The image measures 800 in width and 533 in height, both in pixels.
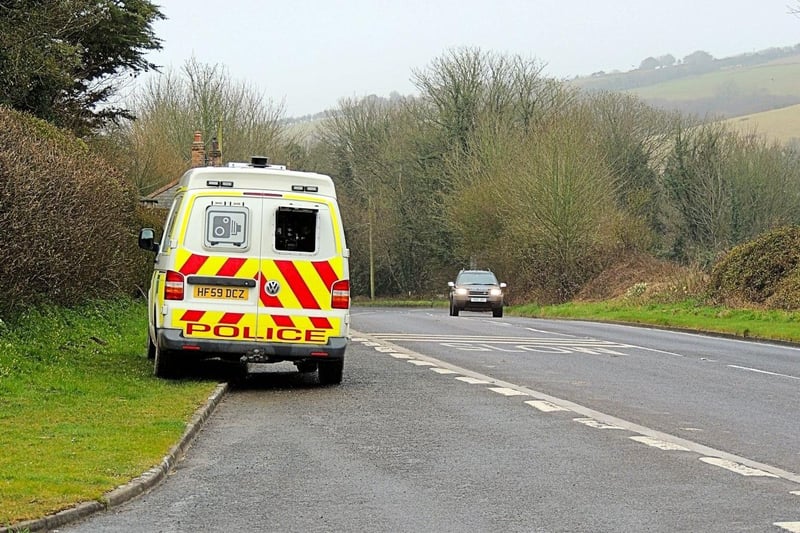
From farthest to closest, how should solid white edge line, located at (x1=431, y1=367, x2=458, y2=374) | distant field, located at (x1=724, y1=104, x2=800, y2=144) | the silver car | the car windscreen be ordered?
distant field, located at (x1=724, y1=104, x2=800, y2=144) → the car windscreen → the silver car → solid white edge line, located at (x1=431, y1=367, x2=458, y2=374)

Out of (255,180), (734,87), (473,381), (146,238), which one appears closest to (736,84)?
(734,87)

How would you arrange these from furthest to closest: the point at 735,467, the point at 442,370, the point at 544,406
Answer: the point at 442,370 < the point at 544,406 < the point at 735,467

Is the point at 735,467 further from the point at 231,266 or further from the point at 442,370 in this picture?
the point at 442,370

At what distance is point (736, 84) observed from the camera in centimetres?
10338

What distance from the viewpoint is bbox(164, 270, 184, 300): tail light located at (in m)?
13.6

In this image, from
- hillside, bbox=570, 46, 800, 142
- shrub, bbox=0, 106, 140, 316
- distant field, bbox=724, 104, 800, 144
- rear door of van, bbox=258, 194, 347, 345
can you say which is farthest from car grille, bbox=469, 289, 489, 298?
hillside, bbox=570, 46, 800, 142

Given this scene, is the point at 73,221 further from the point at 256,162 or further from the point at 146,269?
the point at 146,269

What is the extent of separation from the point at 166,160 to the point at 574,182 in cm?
1894

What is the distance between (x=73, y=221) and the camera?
17.5m

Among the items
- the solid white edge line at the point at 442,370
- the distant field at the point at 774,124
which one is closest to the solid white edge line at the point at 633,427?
the solid white edge line at the point at 442,370

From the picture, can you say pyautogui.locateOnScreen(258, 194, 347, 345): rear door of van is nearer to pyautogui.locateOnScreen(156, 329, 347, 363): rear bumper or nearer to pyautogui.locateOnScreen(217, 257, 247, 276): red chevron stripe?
pyautogui.locateOnScreen(156, 329, 347, 363): rear bumper

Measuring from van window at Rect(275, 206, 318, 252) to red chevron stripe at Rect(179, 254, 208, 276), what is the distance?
0.93 m

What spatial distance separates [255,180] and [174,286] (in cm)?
163

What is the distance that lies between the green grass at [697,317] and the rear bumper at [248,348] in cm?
1593
